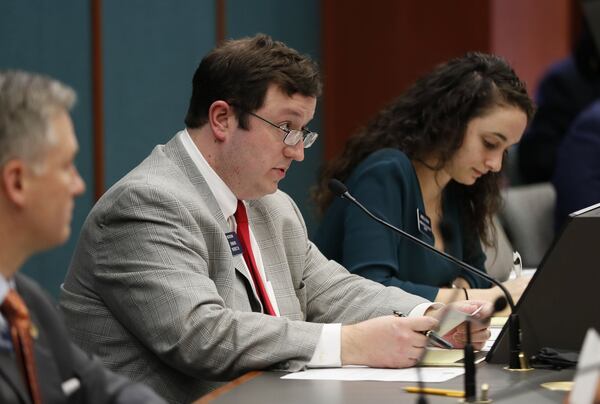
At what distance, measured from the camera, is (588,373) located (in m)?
1.66

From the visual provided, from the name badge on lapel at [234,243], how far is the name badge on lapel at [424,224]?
96 cm

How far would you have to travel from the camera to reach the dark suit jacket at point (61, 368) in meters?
1.75

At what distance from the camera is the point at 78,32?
4.39 m

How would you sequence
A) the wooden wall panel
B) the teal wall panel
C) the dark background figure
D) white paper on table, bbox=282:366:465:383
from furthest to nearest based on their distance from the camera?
the wooden wall panel < the dark background figure < the teal wall panel < white paper on table, bbox=282:366:465:383

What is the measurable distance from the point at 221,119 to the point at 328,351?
65 centimetres

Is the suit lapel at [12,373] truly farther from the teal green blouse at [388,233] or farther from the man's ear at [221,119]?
the teal green blouse at [388,233]

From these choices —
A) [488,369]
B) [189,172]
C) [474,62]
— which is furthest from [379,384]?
[474,62]

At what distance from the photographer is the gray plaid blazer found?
2.26m

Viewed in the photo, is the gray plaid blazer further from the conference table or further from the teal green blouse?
the teal green blouse

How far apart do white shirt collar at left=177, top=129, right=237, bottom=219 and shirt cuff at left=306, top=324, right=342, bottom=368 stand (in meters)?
0.42

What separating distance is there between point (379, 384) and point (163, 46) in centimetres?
305

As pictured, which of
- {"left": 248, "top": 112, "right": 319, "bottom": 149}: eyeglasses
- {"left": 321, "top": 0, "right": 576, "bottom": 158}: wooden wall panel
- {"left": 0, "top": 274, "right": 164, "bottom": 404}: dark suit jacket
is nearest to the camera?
{"left": 0, "top": 274, "right": 164, "bottom": 404}: dark suit jacket

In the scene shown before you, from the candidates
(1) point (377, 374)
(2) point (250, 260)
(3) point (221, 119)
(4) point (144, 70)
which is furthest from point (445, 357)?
(4) point (144, 70)

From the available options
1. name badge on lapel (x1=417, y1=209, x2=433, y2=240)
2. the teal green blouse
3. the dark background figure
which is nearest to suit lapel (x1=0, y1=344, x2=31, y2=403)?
the teal green blouse
